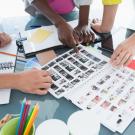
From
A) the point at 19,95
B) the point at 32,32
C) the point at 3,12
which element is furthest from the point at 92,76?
the point at 3,12

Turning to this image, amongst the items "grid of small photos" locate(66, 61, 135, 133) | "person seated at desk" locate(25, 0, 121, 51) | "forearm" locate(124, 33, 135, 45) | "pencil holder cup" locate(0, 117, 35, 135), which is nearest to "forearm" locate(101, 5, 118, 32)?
"person seated at desk" locate(25, 0, 121, 51)

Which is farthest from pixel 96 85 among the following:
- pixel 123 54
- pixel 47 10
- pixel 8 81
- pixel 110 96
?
pixel 47 10

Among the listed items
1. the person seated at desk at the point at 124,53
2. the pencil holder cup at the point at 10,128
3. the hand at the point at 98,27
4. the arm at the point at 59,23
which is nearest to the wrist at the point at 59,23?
the arm at the point at 59,23

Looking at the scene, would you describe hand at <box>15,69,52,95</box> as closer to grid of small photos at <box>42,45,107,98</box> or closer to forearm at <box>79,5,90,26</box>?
grid of small photos at <box>42,45,107,98</box>

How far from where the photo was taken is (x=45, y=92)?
72cm

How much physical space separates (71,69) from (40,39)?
0.22 metres

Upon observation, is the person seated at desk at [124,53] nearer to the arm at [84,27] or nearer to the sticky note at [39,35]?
the arm at [84,27]

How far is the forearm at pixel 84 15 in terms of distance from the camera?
101cm

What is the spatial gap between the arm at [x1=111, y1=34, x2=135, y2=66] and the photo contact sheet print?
0.08 feet

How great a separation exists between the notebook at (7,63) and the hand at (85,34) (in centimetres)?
24

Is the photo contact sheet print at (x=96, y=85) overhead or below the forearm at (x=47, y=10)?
below

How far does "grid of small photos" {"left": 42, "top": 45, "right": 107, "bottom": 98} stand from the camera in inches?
28.7

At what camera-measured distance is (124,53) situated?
809 millimetres

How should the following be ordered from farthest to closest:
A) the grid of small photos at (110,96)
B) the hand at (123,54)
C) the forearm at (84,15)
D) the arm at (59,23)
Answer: the forearm at (84,15)
the arm at (59,23)
the hand at (123,54)
the grid of small photos at (110,96)
